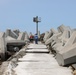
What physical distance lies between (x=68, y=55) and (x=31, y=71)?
107cm

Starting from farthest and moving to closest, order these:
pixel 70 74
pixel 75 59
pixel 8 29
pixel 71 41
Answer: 1. pixel 8 29
2. pixel 71 41
3. pixel 75 59
4. pixel 70 74

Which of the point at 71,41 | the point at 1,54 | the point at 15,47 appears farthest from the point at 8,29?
the point at 71,41

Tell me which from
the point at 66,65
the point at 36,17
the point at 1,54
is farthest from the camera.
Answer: the point at 36,17

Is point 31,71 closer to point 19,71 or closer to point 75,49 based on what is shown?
point 19,71

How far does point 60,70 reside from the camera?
26.9 feet

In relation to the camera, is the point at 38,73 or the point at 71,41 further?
the point at 71,41

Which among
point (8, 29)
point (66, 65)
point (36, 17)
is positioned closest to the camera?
point (66, 65)

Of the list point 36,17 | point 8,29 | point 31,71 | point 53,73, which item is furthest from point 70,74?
point 36,17

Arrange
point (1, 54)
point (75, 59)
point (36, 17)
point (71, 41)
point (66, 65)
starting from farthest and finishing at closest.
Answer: point (36, 17)
point (1, 54)
point (71, 41)
point (66, 65)
point (75, 59)

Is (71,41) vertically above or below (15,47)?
above

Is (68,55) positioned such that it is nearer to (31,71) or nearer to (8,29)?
(31,71)

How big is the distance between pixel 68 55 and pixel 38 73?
955mm

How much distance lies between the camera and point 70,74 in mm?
7547

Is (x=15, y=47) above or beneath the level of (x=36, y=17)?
beneath
